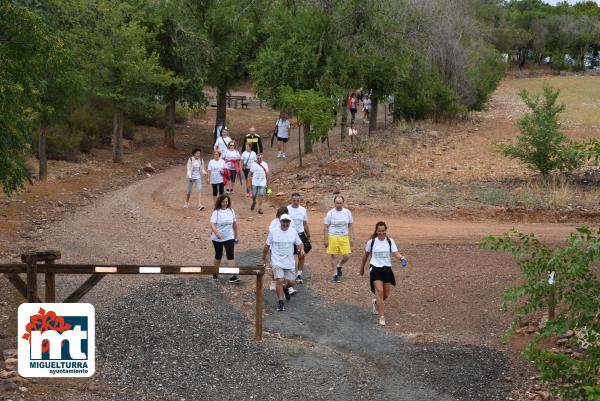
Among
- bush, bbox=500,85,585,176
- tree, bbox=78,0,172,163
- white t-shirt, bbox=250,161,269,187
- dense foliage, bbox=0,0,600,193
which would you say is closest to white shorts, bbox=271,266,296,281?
white t-shirt, bbox=250,161,269,187

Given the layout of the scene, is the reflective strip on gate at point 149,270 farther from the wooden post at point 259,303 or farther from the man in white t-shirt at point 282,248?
the man in white t-shirt at point 282,248

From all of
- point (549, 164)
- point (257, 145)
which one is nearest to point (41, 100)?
point (257, 145)

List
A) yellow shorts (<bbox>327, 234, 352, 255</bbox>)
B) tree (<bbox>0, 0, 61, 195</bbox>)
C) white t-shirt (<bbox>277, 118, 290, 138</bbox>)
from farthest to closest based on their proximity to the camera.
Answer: white t-shirt (<bbox>277, 118, 290, 138</bbox>) < yellow shorts (<bbox>327, 234, 352, 255</bbox>) < tree (<bbox>0, 0, 61, 195</bbox>)

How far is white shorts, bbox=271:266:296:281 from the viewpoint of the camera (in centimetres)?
1150

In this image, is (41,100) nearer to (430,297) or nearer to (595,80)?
(430,297)

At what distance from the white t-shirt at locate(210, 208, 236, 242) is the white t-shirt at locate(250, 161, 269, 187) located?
5.20 m

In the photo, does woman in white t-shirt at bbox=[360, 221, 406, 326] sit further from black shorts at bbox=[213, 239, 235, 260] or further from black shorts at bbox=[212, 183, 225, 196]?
black shorts at bbox=[212, 183, 225, 196]

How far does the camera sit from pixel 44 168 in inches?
854

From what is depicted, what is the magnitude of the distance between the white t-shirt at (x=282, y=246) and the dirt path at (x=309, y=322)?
0.84 meters

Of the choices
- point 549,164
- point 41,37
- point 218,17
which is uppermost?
point 218,17

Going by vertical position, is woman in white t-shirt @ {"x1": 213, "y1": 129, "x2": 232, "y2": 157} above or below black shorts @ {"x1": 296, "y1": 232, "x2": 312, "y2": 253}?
above

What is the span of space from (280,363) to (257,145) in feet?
40.6

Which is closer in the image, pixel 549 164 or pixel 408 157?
pixel 549 164

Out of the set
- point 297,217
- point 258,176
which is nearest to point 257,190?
point 258,176
